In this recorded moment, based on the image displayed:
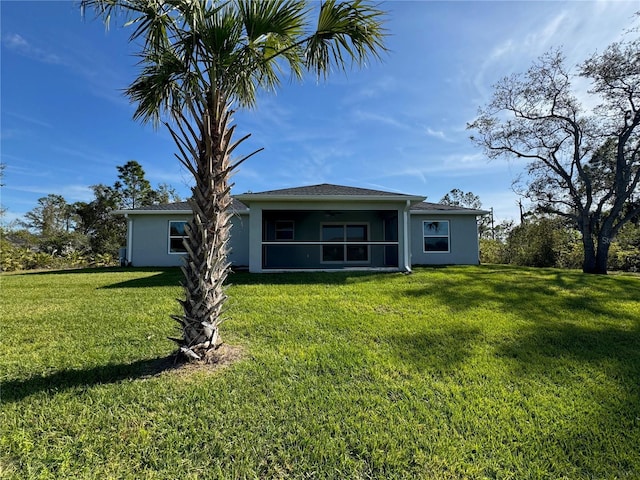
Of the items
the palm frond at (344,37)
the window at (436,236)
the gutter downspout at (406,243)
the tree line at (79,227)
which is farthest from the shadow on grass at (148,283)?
the window at (436,236)

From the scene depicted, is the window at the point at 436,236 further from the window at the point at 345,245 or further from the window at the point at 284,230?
the window at the point at 284,230

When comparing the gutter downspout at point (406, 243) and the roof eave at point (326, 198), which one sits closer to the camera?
the roof eave at point (326, 198)

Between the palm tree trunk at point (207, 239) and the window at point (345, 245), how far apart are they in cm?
1077

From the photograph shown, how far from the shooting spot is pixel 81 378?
3.48m

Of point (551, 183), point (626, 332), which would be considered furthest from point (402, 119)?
point (551, 183)

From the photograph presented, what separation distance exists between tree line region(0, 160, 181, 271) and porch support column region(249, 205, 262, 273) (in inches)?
446

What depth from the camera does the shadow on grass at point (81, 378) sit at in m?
3.20

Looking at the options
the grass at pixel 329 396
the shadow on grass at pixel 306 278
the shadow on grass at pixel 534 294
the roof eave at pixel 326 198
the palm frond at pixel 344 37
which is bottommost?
the grass at pixel 329 396

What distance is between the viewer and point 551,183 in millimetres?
16406

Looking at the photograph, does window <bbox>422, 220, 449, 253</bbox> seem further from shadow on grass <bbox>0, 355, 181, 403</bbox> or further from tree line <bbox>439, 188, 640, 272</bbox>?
shadow on grass <bbox>0, 355, 181, 403</bbox>

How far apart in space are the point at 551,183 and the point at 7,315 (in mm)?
21203

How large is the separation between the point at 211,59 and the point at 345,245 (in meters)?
11.3

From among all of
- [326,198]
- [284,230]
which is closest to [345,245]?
[284,230]

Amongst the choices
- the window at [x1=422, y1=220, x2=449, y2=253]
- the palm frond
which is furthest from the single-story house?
the palm frond
